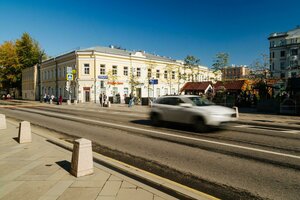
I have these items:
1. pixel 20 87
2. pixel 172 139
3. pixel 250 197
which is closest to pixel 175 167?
pixel 250 197

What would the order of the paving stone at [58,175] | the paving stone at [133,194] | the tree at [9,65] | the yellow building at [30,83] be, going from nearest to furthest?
the paving stone at [133,194], the paving stone at [58,175], the tree at [9,65], the yellow building at [30,83]

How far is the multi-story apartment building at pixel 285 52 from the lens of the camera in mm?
67594

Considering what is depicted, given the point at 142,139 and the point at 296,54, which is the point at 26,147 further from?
the point at 296,54

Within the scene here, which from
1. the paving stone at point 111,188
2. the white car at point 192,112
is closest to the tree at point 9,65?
the white car at point 192,112

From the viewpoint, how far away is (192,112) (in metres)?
10.2

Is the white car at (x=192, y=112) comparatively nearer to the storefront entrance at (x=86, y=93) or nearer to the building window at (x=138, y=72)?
the storefront entrance at (x=86, y=93)

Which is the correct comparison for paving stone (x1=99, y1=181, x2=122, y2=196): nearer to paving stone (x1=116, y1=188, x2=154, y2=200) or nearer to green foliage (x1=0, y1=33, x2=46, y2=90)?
paving stone (x1=116, y1=188, x2=154, y2=200)

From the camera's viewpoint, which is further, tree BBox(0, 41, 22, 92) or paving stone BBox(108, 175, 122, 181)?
tree BBox(0, 41, 22, 92)

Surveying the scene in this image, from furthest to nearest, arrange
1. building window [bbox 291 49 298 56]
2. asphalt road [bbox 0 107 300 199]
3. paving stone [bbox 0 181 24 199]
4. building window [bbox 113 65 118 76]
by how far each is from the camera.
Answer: building window [bbox 291 49 298 56] < building window [bbox 113 65 118 76] < asphalt road [bbox 0 107 300 199] < paving stone [bbox 0 181 24 199]

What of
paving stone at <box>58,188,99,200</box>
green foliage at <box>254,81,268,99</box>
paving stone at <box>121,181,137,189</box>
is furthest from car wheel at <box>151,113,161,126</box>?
green foliage at <box>254,81,268,99</box>

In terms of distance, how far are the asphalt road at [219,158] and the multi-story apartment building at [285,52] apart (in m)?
68.6

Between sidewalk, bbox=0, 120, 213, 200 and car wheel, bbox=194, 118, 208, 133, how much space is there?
5431mm

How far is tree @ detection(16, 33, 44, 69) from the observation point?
5991cm

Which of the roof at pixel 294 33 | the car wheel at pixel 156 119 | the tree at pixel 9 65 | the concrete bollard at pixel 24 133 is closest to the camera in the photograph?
the concrete bollard at pixel 24 133
